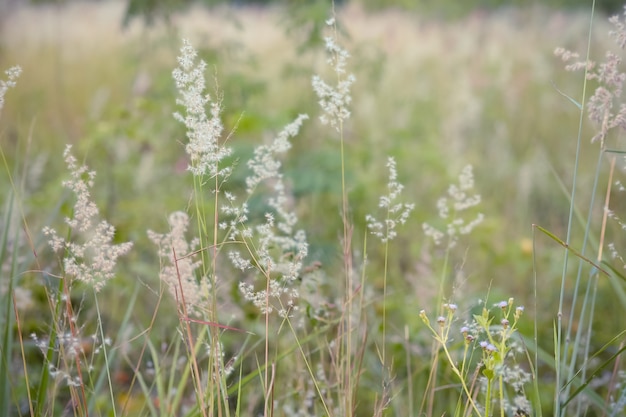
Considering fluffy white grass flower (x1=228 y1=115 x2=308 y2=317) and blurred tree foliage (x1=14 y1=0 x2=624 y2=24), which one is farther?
blurred tree foliage (x1=14 y1=0 x2=624 y2=24)

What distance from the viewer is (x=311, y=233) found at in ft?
7.73

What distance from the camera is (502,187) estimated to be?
450 centimetres

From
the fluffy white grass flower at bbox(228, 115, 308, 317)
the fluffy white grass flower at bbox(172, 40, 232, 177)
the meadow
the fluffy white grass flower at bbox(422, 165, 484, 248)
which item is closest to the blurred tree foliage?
the meadow

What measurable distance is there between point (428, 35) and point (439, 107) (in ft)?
10.7

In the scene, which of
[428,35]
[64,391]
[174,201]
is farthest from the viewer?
[428,35]

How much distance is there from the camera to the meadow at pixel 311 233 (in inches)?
53.7

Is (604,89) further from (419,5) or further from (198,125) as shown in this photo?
(419,5)

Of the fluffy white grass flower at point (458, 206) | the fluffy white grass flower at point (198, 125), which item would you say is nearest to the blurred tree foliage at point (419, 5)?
the fluffy white grass flower at point (458, 206)

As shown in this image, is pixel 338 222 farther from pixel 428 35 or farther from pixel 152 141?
pixel 428 35

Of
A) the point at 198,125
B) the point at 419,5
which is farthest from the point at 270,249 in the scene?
the point at 419,5

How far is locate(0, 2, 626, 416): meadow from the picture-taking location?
1363mm

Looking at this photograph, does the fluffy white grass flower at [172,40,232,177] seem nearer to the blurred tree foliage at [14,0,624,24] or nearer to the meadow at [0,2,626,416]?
the meadow at [0,2,626,416]

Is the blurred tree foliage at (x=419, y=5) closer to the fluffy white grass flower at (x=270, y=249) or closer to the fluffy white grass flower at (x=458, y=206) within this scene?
the fluffy white grass flower at (x=458, y=206)

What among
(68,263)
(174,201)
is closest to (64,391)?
(174,201)
